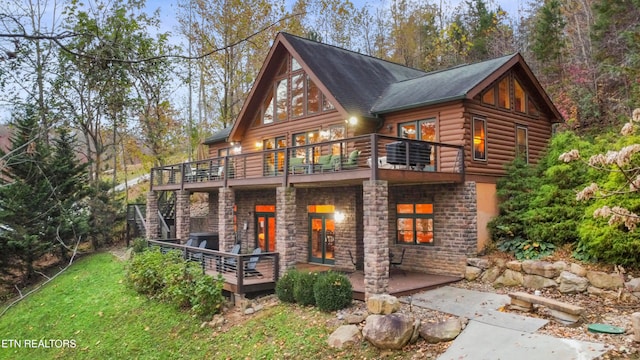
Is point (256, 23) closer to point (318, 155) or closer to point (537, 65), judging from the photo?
point (318, 155)

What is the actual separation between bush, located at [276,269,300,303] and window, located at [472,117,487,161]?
22.7 feet

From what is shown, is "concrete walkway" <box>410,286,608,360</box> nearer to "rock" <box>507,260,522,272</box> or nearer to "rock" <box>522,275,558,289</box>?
"rock" <box>522,275,558,289</box>

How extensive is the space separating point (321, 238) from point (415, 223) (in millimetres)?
3798

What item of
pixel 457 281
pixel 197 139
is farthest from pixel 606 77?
pixel 197 139

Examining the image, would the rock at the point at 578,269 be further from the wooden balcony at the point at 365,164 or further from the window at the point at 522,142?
the window at the point at 522,142

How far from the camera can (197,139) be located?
31703 mm

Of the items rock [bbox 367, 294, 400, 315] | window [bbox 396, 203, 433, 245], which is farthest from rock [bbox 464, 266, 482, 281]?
rock [bbox 367, 294, 400, 315]

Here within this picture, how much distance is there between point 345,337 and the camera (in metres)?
8.84

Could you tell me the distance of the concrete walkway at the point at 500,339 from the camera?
726 cm

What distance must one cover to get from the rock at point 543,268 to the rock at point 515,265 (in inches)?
4.8

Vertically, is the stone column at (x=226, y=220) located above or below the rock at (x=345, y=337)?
above

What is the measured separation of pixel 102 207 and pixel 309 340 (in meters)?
17.8

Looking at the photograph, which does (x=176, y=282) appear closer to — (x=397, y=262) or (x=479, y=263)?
(x=397, y=262)

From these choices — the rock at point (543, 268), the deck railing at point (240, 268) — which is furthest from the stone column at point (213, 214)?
the rock at point (543, 268)
